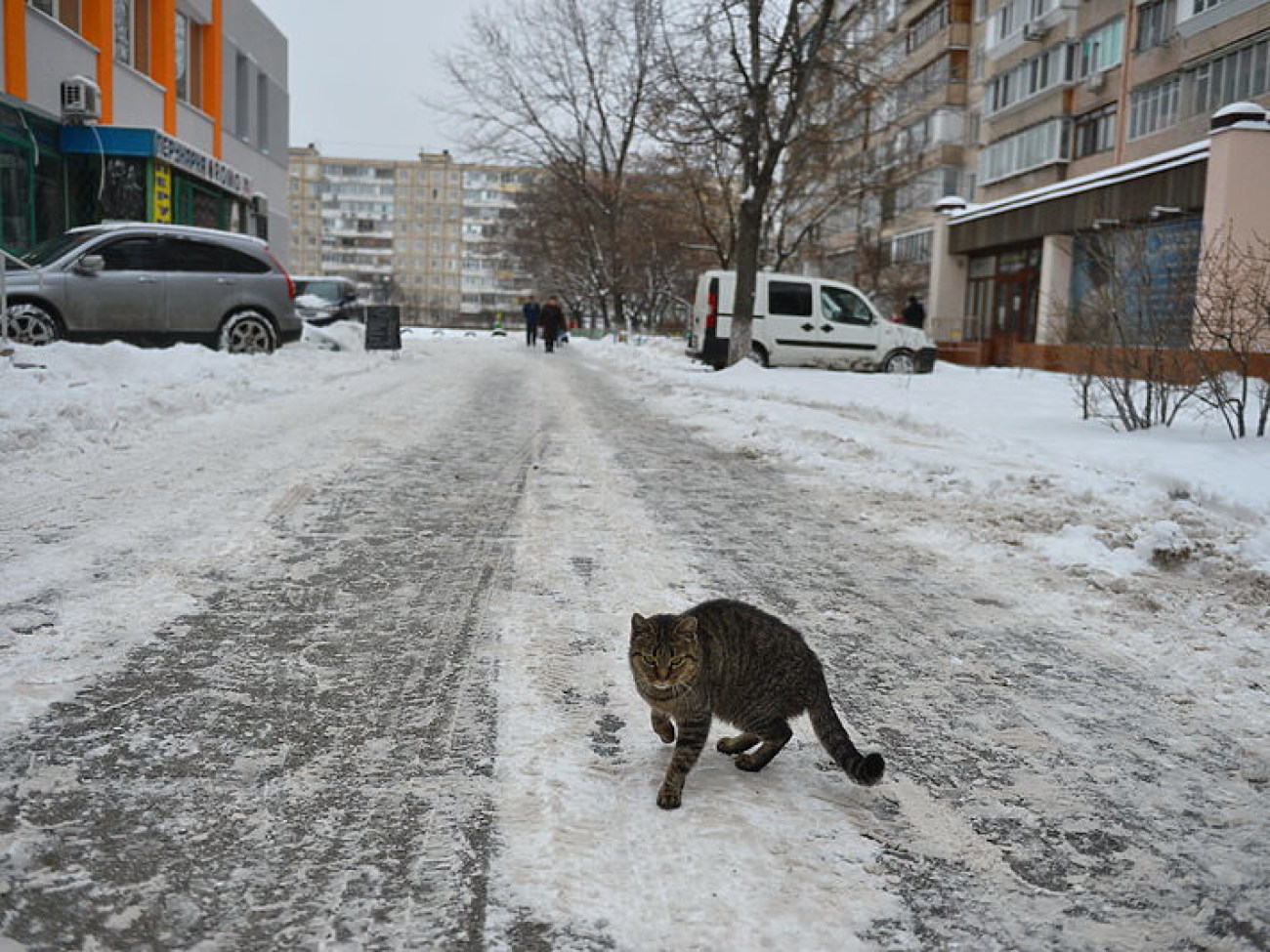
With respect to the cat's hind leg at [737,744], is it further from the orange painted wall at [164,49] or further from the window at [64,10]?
the orange painted wall at [164,49]

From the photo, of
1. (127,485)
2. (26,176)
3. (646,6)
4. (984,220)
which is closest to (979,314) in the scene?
(984,220)

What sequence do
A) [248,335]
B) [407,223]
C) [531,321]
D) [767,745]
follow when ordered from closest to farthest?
[767,745], [248,335], [531,321], [407,223]

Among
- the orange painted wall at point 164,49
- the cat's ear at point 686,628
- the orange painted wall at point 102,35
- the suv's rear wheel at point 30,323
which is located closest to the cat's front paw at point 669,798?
the cat's ear at point 686,628

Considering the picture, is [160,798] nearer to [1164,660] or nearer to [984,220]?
[1164,660]

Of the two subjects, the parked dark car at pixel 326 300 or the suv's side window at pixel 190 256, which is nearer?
the suv's side window at pixel 190 256

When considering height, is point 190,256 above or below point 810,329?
above

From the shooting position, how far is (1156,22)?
3025cm

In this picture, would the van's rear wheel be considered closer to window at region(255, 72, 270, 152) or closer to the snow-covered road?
the snow-covered road

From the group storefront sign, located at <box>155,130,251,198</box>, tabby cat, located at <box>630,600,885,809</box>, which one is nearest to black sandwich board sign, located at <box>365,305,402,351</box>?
storefront sign, located at <box>155,130,251,198</box>

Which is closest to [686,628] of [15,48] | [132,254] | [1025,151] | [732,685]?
[732,685]

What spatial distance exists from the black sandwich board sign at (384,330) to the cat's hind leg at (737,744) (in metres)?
20.7

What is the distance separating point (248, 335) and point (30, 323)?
3.25 metres

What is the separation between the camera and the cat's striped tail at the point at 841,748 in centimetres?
256

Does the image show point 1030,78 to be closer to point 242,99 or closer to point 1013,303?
point 1013,303
